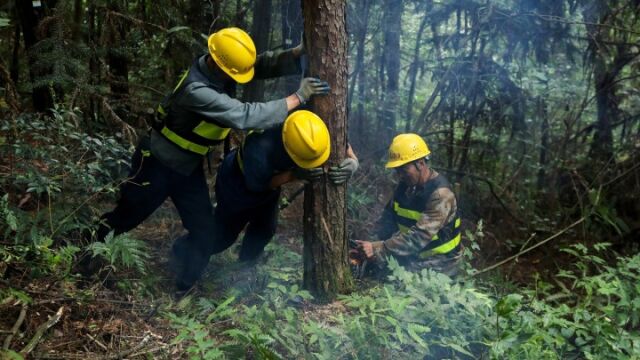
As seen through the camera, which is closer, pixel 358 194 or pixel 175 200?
pixel 175 200

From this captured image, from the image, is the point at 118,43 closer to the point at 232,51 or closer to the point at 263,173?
the point at 232,51

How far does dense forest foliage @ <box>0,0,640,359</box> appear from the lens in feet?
9.50

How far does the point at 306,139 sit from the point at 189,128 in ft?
3.19

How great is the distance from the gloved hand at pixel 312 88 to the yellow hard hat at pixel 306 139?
115 mm

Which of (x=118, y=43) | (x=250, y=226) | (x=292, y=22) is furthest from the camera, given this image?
(x=292, y=22)

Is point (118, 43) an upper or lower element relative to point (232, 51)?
upper

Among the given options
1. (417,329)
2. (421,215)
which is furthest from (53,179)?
(421,215)

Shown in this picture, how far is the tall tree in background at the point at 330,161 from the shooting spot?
10.6ft

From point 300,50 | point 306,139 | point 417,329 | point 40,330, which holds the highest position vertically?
point 300,50

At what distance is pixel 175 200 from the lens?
3.95 meters

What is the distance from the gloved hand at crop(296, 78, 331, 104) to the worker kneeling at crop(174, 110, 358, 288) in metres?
0.12

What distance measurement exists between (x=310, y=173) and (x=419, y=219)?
1.31 metres

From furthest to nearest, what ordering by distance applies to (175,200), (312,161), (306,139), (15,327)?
1. (175,200)
2. (312,161)
3. (306,139)
4. (15,327)

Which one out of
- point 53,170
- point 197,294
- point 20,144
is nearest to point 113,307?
point 197,294
